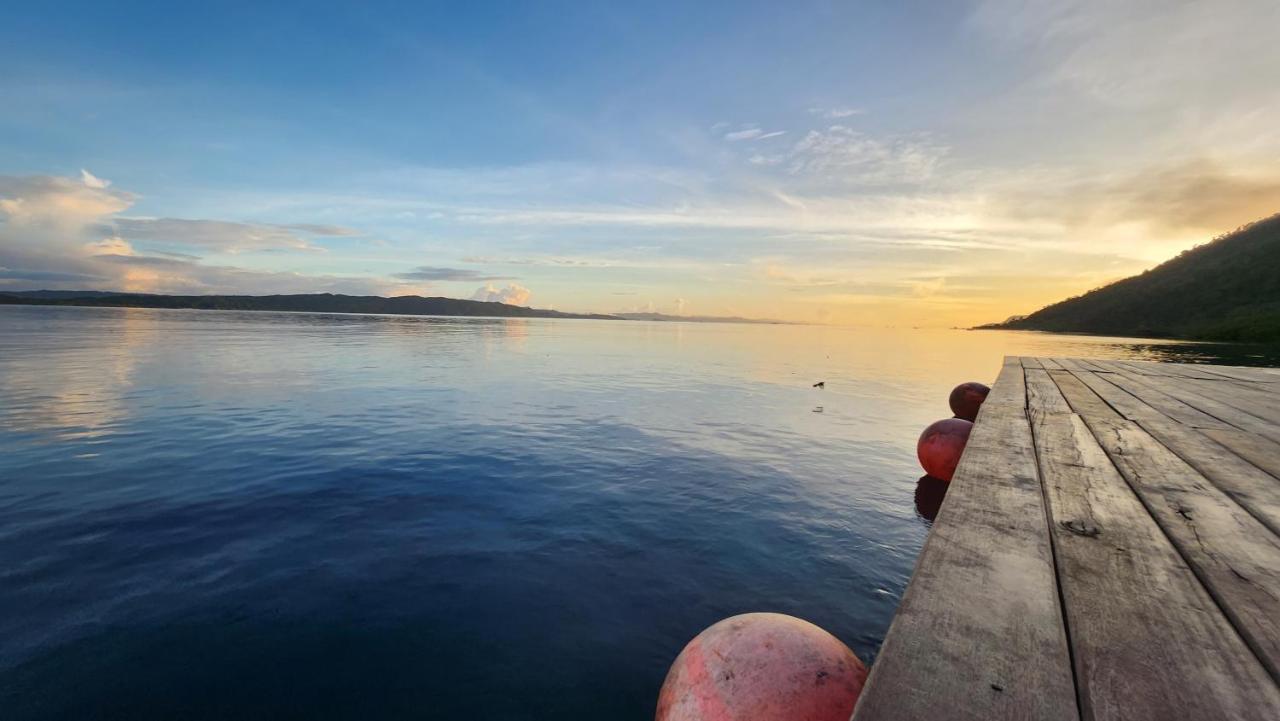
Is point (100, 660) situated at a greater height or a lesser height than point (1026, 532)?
lesser

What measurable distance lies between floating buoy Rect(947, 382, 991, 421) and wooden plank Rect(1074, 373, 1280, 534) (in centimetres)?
695

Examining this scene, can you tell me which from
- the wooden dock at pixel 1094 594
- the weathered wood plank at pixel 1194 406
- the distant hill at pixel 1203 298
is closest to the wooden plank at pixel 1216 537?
the wooden dock at pixel 1094 594

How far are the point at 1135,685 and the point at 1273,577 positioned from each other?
176cm

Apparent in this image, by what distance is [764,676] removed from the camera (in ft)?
9.77

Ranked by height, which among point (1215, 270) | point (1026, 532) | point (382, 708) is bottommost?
point (382, 708)

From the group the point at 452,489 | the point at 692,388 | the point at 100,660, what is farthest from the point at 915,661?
the point at 692,388

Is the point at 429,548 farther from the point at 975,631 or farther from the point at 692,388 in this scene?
the point at 692,388

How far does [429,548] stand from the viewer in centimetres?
801

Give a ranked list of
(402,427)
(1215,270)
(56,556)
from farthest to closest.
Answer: (1215,270) < (402,427) < (56,556)

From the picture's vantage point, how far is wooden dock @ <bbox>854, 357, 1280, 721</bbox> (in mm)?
1982

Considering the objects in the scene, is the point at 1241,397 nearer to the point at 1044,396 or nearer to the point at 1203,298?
the point at 1044,396

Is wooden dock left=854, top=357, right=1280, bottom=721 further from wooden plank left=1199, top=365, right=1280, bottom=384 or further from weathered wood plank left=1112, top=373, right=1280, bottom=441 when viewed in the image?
wooden plank left=1199, top=365, right=1280, bottom=384

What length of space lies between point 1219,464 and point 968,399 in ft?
37.8

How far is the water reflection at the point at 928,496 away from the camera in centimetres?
1023
